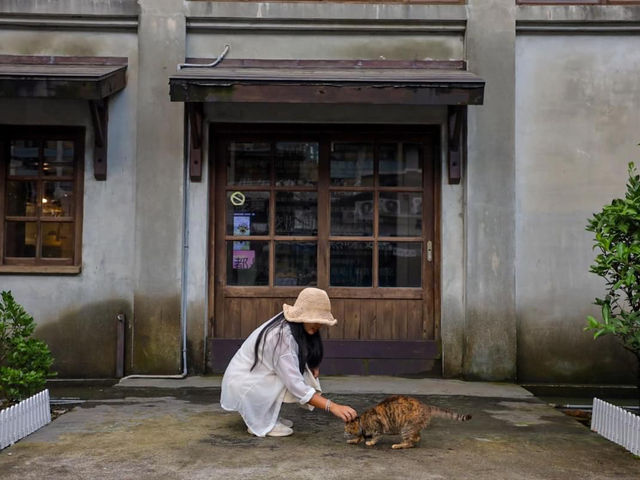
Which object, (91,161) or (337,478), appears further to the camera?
(91,161)

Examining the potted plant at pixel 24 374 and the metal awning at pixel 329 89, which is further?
the metal awning at pixel 329 89

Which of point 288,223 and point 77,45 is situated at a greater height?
point 77,45

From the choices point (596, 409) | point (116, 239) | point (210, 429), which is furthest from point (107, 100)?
point (596, 409)

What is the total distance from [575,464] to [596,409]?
3.82 ft

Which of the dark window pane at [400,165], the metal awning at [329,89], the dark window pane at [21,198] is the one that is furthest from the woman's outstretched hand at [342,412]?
the dark window pane at [21,198]

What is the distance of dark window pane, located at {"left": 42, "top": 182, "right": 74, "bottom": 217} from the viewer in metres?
8.52

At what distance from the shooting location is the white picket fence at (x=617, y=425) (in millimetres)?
5338

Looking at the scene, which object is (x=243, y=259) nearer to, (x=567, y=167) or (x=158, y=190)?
(x=158, y=190)

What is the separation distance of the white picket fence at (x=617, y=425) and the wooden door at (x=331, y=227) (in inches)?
107

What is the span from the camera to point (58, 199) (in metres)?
8.55

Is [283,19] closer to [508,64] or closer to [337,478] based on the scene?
[508,64]

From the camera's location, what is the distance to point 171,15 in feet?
27.2

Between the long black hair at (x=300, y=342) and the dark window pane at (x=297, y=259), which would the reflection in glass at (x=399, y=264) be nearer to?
the dark window pane at (x=297, y=259)

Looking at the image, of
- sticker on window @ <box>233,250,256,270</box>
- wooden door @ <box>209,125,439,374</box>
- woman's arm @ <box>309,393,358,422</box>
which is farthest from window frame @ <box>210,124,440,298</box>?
woman's arm @ <box>309,393,358,422</box>
